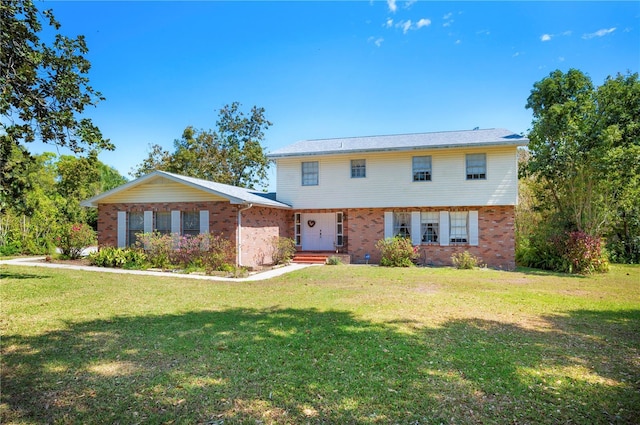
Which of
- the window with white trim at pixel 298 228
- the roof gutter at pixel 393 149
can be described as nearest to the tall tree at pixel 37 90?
the roof gutter at pixel 393 149

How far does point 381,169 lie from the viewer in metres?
17.4

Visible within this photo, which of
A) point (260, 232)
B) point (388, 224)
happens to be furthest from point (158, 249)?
point (388, 224)

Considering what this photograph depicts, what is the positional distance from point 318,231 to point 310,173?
315cm

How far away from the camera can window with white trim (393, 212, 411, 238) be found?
17344 mm

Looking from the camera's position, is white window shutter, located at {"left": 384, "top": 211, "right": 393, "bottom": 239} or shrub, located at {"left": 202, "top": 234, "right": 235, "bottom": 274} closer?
shrub, located at {"left": 202, "top": 234, "right": 235, "bottom": 274}

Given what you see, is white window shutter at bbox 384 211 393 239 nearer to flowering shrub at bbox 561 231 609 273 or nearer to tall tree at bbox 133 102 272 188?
flowering shrub at bbox 561 231 609 273

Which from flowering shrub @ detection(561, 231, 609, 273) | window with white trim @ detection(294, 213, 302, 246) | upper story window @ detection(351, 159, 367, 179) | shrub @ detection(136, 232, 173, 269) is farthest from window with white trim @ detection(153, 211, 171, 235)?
flowering shrub @ detection(561, 231, 609, 273)

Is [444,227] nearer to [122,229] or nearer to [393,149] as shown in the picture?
[393,149]

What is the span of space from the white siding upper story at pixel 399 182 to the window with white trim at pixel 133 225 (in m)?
6.70

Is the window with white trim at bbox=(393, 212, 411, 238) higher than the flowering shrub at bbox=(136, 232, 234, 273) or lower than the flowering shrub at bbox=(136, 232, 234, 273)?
higher

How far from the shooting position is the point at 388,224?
17359 millimetres

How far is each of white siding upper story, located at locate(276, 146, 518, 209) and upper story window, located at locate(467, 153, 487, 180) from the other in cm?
16

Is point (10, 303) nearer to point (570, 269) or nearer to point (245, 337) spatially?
point (245, 337)

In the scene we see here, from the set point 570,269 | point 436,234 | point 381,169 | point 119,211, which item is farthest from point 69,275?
point 570,269
